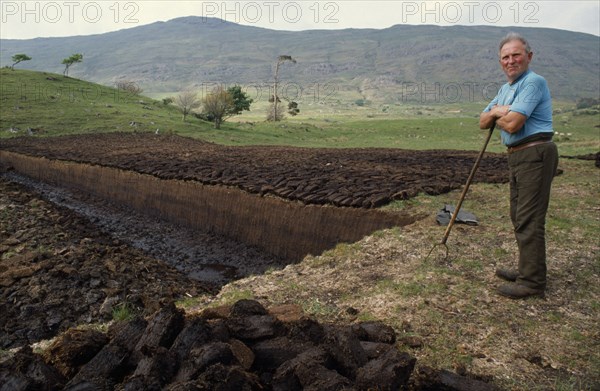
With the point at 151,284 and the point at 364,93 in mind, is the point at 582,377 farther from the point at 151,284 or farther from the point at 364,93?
the point at 364,93

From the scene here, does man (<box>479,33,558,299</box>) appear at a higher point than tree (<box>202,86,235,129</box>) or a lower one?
lower

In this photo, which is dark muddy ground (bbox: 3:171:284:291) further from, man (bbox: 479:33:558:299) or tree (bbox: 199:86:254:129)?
tree (bbox: 199:86:254:129)

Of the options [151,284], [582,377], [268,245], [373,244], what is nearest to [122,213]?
[268,245]

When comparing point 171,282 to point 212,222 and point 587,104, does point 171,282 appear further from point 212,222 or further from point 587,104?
point 587,104

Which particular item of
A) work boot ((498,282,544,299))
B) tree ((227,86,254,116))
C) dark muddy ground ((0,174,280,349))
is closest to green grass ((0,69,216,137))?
tree ((227,86,254,116))

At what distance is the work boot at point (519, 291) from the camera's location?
501cm

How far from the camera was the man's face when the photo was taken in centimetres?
471

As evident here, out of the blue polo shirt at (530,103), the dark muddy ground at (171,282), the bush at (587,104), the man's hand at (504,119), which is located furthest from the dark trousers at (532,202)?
the bush at (587,104)

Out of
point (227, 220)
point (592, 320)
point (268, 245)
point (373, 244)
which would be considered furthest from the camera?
point (227, 220)

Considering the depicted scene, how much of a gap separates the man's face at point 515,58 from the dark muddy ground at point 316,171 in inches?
178

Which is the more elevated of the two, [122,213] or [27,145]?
[27,145]

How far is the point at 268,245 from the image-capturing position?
10164mm

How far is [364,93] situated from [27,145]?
141 m

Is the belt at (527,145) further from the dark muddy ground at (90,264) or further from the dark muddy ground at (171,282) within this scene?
the dark muddy ground at (90,264)
